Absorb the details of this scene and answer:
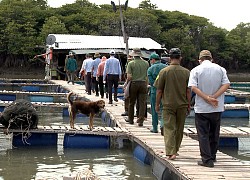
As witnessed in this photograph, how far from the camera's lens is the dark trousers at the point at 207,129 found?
7.09m

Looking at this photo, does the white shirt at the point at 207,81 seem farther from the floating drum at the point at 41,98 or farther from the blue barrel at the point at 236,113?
the floating drum at the point at 41,98

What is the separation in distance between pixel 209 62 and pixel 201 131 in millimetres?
892

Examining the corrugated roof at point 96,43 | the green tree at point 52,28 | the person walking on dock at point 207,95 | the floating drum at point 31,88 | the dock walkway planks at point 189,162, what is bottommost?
the dock walkway planks at point 189,162

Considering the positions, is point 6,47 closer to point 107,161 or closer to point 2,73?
point 2,73

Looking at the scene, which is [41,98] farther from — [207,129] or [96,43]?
[207,129]

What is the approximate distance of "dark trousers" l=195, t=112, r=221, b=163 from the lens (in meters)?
7.09

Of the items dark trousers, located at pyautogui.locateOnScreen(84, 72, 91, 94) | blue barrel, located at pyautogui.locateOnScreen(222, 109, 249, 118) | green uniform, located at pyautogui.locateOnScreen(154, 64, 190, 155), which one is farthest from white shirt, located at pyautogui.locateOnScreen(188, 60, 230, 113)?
dark trousers, located at pyautogui.locateOnScreen(84, 72, 91, 94)

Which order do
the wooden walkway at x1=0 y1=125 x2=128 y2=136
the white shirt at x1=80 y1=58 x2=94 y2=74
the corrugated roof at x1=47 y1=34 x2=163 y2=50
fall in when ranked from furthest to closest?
the corrugated roof at x1=47 y1=34 x2=163 y2=50 → the white shirt at x1=80 y1=58 x2=94 y2=74 → the wooden walkway at x1=0 y1=125 x2=128 y2=136

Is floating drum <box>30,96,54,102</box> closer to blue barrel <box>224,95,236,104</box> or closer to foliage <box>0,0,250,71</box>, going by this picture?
blue barrel <box>224,95,236,104</box>

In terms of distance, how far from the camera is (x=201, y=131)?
7121mm

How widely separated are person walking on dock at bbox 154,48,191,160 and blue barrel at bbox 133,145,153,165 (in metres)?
1.56

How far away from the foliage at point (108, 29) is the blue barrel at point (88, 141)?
36.5 metres

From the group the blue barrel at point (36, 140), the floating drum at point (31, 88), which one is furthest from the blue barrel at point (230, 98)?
the blue barrel at point (36, 140)

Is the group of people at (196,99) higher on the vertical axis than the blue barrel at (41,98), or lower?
higher
